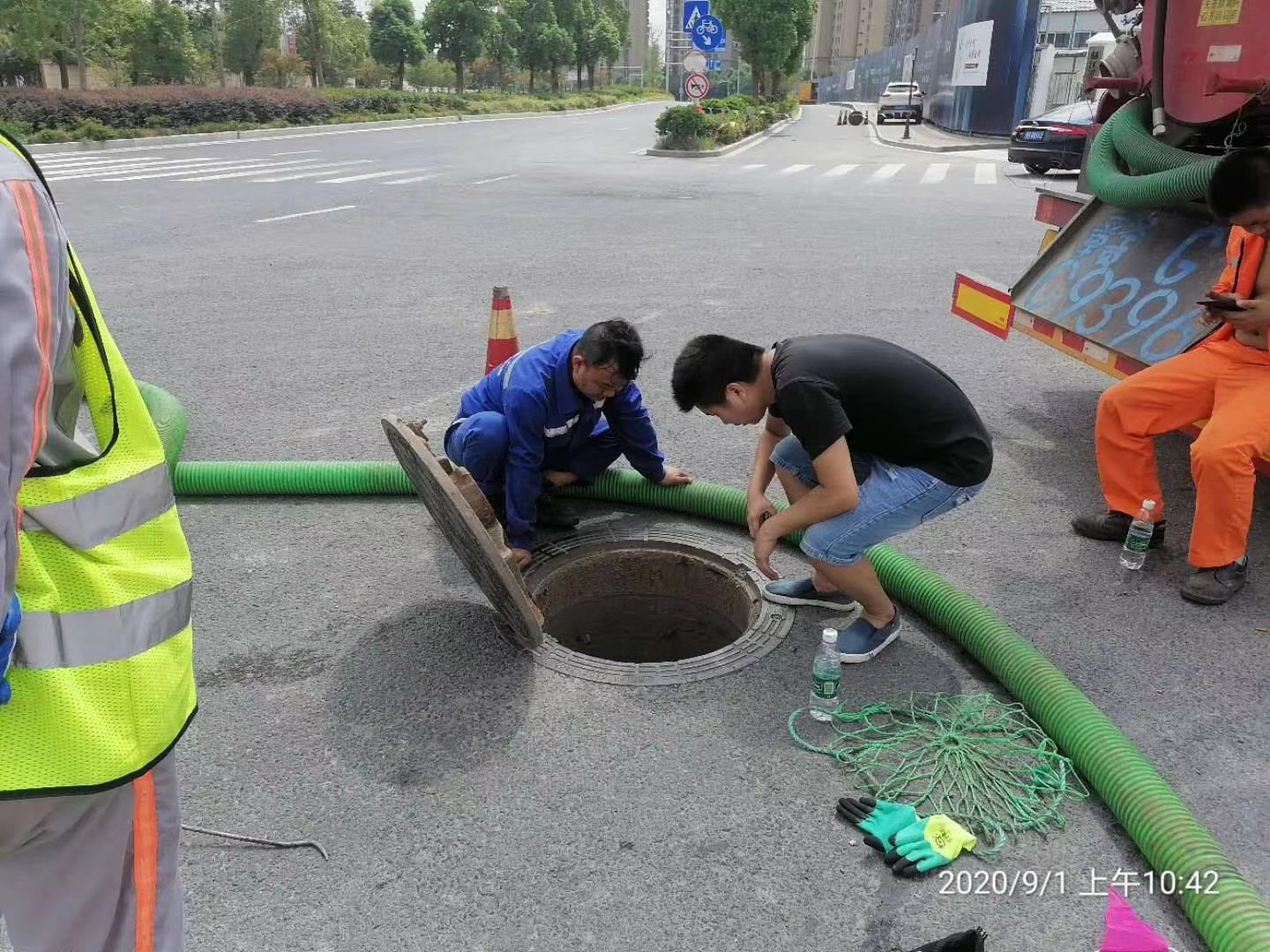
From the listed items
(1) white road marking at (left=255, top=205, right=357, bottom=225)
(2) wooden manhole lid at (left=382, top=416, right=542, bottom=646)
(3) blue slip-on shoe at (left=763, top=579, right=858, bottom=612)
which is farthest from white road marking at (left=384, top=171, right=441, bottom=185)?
(3) blue slip-on shoe at (left=763, top=579, right=858, bottom=612)

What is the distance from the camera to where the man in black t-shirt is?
2.78 meters

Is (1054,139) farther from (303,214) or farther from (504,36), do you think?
(504,36)

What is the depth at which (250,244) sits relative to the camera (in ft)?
32.9

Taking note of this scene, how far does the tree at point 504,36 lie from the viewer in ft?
180

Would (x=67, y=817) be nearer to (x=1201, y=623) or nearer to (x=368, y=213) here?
(x=1201, y=623)

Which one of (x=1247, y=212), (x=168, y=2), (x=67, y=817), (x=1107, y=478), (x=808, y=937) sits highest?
(x=168, y=2)

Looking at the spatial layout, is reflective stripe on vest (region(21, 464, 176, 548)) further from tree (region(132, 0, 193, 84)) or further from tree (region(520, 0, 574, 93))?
tree (region(520, 0, 574, 93))

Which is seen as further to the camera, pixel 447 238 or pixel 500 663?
pixel 447 238

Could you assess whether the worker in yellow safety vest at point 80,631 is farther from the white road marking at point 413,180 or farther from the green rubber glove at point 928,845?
the white road marking at point 413,180

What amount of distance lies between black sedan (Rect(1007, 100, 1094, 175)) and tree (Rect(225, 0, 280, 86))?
127 feet

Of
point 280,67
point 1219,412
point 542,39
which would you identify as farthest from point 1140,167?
point 542,39

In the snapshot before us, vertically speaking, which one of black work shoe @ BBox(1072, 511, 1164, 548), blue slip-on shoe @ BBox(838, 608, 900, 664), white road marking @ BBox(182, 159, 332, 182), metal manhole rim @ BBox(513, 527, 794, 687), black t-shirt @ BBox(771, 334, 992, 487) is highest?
black t-shirt @ BBox(771, 334, 992, 487)

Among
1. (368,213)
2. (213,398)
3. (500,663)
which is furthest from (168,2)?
(500,663)

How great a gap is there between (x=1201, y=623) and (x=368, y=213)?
11.4 m
